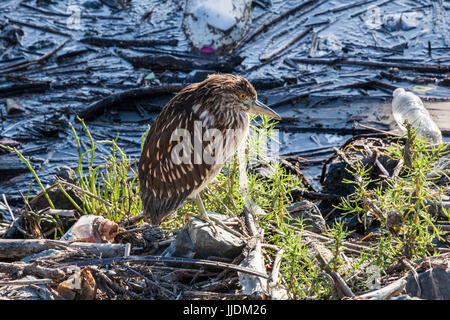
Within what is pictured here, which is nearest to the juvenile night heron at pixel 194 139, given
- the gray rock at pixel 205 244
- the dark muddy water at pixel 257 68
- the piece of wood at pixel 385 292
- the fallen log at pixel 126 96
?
the gray rock at pixel 205 244

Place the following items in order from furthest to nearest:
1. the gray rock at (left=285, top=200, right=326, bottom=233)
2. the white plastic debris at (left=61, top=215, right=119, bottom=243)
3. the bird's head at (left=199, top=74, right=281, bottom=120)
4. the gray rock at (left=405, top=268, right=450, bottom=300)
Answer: the gray rock at (left=285, top=200, right=326, bottom=233)
the white plastic debris at (left=61, top=215, right=119, bottom=243)
the bird's head at (left=199, top=74, right=281, bottom=120)
the gray rock at (left=405, top=268, right=450, bottom=300)

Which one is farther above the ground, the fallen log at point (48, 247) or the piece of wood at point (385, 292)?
the fallen log at point (48, 247)

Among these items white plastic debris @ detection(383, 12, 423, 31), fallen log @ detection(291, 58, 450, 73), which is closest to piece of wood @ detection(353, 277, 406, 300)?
fallen log @ detection(291, 58, 450, 73)

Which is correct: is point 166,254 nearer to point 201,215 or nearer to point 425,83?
point 201,215

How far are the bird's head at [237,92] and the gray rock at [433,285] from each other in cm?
178

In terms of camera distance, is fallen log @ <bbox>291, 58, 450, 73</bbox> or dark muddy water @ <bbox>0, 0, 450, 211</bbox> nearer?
dark muddy water @ <bbox>0, 0, 450, 211</bbox>

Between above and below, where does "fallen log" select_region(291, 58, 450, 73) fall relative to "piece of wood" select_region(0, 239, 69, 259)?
above

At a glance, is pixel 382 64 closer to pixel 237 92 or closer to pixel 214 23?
pixel 214 23

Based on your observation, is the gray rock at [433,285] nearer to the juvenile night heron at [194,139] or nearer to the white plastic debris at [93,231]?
the juvenile night heron at [194,139]

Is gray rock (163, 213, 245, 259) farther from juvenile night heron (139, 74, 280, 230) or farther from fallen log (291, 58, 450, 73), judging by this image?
fallen log (291, 58, 450, 73)

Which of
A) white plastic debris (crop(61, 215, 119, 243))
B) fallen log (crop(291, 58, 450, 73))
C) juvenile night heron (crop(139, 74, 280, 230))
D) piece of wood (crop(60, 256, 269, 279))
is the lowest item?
piece of wood (crop(60, 256, 269, 279))

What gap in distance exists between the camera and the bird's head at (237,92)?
472 centimetres

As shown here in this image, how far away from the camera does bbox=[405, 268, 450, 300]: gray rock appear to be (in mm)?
3797

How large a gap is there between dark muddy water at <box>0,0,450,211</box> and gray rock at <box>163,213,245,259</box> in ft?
8.52
